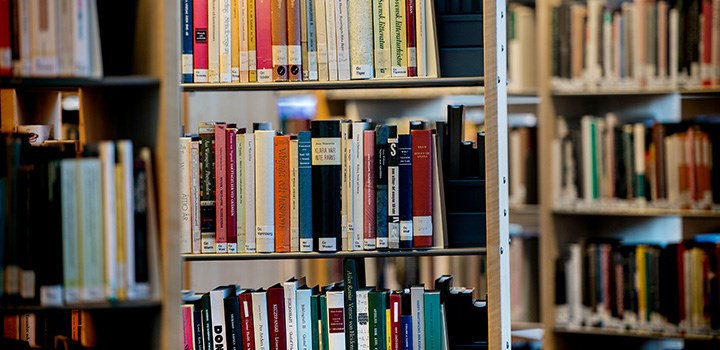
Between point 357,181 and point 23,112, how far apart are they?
1.07 m

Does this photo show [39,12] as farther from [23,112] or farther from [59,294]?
[23,112]

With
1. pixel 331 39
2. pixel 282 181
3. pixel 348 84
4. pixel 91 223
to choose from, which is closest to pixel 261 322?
pixel 282 181

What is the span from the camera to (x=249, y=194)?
2.90m

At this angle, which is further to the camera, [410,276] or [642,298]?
[410,276]

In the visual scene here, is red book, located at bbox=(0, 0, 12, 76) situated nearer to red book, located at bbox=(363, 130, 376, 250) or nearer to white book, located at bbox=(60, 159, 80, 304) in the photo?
white book, located at bbox=(60, 159, 80, 304)

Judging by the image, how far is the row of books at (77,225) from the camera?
2127mm

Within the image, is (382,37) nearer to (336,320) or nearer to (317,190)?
(317,190)

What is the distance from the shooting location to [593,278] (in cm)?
445

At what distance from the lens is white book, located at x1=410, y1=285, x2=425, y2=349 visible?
2.91 metres

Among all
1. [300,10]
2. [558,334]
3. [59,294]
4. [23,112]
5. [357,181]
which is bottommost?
[558,334]

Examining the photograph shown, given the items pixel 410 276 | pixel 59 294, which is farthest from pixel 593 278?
pixel 59 294

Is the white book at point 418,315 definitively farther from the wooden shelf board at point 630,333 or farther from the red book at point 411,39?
the wooden shelf board at point 630,333

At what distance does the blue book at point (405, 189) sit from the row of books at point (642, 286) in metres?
1.71

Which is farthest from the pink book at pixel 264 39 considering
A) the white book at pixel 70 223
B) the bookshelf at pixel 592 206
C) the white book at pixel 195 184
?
the bookshelf at pixel 592 206
